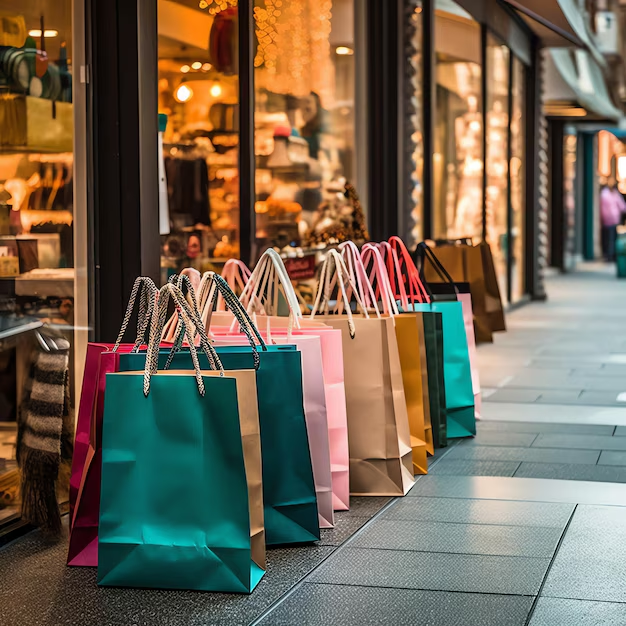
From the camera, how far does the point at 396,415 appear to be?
4352 millimetres

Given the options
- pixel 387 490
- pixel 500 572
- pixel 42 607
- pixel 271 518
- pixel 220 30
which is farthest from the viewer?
pixel 220 30

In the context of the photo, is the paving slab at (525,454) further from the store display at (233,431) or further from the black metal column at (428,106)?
the black metal column at (428,106)

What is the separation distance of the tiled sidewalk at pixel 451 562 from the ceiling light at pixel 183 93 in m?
2.29

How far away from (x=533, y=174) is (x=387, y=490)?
1150 centimetres

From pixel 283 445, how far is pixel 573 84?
16140mm

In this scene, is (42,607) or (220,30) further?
(220,30)

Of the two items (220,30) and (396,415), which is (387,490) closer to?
(396,415)

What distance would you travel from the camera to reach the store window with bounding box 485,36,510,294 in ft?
41.2

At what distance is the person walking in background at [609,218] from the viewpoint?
2914 cm

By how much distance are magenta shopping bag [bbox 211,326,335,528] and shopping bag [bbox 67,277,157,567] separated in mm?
425

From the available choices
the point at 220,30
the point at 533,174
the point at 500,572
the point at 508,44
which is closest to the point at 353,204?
the point at 220,30

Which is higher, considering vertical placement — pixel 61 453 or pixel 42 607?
pixel 61 453

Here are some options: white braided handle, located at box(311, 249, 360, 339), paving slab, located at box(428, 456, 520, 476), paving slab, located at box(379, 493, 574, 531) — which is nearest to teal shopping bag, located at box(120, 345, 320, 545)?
paving slab, located at box(379, 493, 574, 531)

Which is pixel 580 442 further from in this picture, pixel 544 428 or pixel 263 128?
pixel 263 128
